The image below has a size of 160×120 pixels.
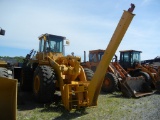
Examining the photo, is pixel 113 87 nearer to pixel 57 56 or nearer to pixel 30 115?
pixel 57 56

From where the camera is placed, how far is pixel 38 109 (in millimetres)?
7828

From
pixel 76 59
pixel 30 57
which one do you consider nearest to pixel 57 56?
pixel 76 59

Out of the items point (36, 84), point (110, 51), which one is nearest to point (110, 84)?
point (36, 84)

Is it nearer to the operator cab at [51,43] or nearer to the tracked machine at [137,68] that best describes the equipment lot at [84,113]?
the operator cab at [51,43]

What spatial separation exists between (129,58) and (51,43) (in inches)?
328

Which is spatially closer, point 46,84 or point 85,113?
point 85,113

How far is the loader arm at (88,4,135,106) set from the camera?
23.9ft

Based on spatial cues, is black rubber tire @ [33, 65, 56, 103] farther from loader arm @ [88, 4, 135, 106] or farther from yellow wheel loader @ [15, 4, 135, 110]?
loader arm @ [88, 4, 135, 106]

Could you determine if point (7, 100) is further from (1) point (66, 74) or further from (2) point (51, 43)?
(2) point (51, 43)

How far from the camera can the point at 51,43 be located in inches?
397

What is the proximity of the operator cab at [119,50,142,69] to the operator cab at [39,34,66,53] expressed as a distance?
7.73 meters

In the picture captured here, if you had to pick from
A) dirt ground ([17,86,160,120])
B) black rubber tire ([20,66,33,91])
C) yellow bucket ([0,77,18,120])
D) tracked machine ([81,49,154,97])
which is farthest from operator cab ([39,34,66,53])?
yellow bucket ([0,77,18,120])

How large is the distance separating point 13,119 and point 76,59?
4.76 meters

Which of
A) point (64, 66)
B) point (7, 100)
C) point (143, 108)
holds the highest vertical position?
point (64, 66)
